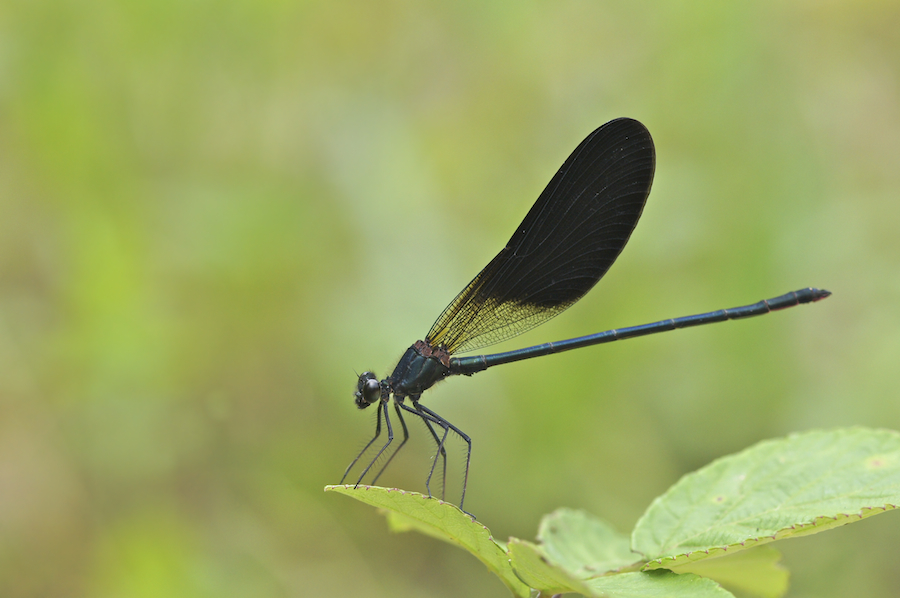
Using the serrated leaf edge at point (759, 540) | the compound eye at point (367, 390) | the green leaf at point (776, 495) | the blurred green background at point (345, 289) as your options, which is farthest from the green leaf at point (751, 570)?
the blurred green background at point (345, 289)

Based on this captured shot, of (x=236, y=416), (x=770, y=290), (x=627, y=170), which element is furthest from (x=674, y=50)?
(x=236, y=416)

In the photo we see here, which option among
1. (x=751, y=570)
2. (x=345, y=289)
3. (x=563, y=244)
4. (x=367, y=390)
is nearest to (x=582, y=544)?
(x=751, y=570)

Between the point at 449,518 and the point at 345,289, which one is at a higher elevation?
the point at 345,289

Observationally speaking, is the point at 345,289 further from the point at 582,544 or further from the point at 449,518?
the point at 449,518

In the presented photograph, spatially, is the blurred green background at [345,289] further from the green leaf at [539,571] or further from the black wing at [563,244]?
the green leaf at [539,571]

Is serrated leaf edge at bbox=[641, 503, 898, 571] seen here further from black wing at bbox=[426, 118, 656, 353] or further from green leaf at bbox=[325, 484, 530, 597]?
black wing at bbox=[426, 118, 656, 353]

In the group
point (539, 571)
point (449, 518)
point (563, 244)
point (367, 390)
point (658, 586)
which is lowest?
point (658, 586)
